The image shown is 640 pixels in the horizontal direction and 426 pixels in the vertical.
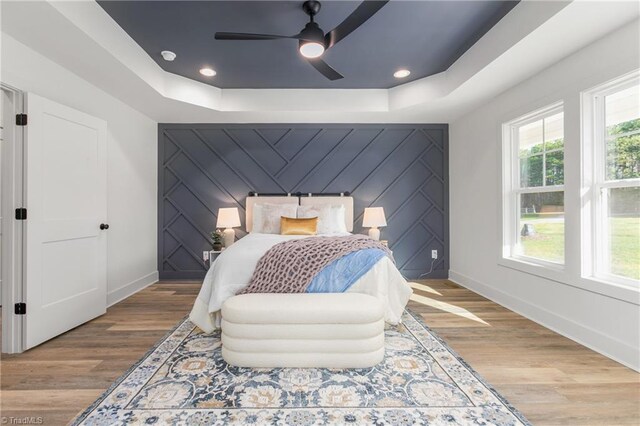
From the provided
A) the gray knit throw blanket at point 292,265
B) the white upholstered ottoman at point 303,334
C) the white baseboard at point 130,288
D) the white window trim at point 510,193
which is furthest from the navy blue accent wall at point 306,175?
the white upholstered ottoman at point 303,334

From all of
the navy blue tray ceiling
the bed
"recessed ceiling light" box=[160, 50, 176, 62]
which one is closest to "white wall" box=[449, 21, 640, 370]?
the navy blue tray ceiling

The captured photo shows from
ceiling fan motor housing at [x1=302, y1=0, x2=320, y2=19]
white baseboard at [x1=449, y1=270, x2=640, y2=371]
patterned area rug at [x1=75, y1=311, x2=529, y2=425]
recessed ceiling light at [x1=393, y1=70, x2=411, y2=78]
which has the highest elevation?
recessed ceiling light at [x1=393, y1=70, x2=411, y2=78]

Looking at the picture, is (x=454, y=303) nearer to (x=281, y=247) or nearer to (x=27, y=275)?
(x=281, y=247)

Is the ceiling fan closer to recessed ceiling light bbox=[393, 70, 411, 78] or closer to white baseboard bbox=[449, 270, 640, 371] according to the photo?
recessed ceiling light bbox=[393, 70, 411, 78]

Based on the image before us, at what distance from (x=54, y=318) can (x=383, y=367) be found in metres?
2.74

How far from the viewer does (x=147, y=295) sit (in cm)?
377

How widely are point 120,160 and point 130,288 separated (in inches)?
63.3

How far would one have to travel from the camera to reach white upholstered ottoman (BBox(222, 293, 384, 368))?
1939mm

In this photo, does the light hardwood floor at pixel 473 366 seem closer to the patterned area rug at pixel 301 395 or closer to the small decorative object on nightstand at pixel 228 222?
the patterned area rug at pixel 301 395

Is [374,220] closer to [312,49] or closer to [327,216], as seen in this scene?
[327,216]

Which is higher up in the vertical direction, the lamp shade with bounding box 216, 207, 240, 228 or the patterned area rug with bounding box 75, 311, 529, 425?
the lamp shade with bounding box 216, 207, 240, 228

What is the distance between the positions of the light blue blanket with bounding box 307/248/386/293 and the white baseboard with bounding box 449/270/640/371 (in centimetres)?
172

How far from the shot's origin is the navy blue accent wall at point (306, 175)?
4.52m

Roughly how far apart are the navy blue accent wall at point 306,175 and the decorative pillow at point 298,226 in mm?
837
